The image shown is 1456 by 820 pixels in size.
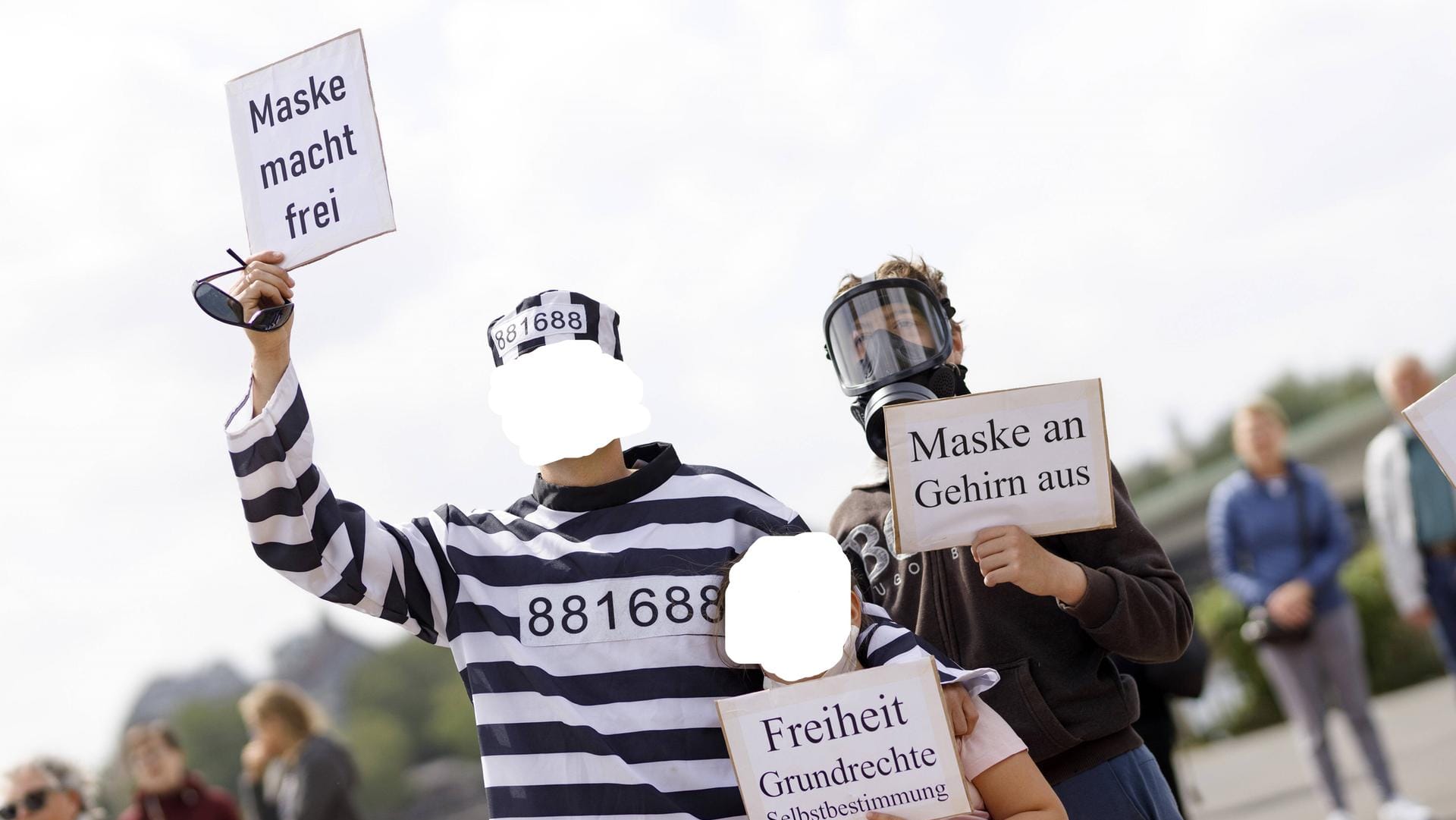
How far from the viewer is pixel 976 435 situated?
271 cm

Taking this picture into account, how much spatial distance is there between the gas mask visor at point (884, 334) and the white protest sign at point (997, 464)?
0.35 m

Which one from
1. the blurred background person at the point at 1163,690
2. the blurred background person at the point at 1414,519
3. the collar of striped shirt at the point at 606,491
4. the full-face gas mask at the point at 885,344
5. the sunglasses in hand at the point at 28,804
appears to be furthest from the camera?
the blurred background person at the point at 1414,519

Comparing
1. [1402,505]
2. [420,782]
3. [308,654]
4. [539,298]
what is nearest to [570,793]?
[539,298]

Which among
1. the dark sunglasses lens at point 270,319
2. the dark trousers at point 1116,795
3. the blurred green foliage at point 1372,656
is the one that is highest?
the dark sunglasses lens at point 270,319

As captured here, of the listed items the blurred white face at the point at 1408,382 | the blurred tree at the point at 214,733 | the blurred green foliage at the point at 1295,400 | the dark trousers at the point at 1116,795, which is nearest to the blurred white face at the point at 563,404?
the dark trousers at the point at 1116,795

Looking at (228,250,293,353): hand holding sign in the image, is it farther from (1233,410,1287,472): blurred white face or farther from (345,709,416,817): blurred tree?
(345,709,416,817): blurred tree

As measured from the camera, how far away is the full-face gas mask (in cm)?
306

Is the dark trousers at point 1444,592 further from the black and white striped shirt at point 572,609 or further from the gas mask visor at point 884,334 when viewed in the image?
the black and white striped shirt at point 572,609

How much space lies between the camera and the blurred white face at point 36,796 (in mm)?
5066

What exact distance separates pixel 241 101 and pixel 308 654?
224 ft

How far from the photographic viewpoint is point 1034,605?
3.02m

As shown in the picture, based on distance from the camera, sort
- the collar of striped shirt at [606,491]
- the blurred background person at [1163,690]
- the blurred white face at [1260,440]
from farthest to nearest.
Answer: the blurred white face at [1260,440], the blurred background person at [1163,690], the collar of striped shirt at [606,491]

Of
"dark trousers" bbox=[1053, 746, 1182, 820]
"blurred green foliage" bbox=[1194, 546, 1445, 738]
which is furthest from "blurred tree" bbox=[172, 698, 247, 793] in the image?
"dark trousers" bbox=[1053, 746, 1182, 820]

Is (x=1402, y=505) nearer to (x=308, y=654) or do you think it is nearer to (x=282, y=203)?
(x=282, y=203)
